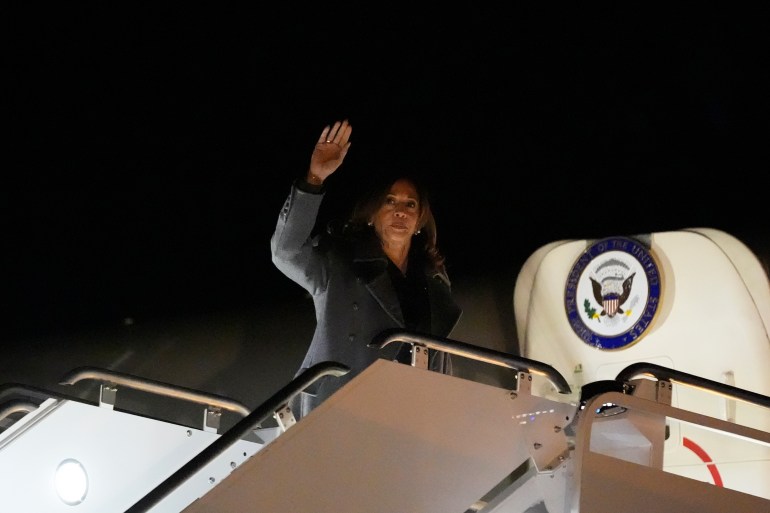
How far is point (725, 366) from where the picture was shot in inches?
242

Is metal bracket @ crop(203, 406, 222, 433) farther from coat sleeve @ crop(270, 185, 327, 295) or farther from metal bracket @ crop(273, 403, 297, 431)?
metal bracket @ crop(273, 403, 297, 431)

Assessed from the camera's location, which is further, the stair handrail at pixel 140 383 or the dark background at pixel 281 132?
the dark background at pixel 281 132

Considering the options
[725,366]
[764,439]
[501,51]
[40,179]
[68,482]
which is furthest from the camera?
[501,51]

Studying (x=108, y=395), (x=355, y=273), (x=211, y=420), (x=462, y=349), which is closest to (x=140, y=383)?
(x=108, y=395)

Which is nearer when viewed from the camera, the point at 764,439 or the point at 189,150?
the point at 764,439

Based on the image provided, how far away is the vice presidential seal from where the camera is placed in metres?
6.62

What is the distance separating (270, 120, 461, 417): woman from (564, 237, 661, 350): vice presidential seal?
2.48 meters

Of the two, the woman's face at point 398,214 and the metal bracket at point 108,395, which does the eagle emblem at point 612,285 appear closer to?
the woman's face at point 398,214

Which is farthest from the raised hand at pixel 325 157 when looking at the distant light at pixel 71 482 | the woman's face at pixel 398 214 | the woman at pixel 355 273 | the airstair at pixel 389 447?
the distant light at pixel 71 482

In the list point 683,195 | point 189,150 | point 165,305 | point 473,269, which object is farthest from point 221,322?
point 683,195

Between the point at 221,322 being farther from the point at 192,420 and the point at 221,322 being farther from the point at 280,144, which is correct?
the point at 280,144

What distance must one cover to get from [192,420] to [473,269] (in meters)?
2.07

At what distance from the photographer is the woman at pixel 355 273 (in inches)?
166

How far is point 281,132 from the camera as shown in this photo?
7305mm
